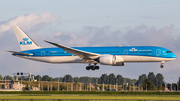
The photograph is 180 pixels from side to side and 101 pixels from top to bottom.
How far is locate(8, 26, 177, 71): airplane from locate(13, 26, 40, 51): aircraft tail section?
Answer: 1008mm

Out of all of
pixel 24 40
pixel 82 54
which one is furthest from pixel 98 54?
pixel 24 40

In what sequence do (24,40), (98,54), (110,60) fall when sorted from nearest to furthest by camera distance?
(110,60) < (98,54) < (24,40)

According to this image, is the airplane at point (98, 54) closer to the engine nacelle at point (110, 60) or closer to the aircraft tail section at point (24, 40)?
the engine nacelle at point (110, 60)

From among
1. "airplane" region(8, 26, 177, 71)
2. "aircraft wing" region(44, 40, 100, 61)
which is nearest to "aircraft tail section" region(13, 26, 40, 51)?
"airplane" region(8, 26, 177, 71)

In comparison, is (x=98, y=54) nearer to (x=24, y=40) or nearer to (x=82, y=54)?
(x=82, y=54)

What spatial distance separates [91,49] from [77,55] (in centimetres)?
369

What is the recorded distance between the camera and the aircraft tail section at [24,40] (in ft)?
258

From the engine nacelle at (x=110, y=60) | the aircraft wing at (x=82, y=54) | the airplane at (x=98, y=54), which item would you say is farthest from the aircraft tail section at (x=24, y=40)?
the engine nacelle at (x=110, y=60)

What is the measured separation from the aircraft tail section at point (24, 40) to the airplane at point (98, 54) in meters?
1.01

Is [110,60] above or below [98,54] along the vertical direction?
below

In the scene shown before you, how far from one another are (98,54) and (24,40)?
23213 mm

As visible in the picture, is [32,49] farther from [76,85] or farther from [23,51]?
[76,85]

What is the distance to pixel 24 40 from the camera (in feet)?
263

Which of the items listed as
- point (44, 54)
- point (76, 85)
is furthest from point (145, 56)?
point (76, 85)
